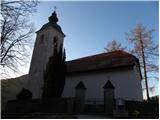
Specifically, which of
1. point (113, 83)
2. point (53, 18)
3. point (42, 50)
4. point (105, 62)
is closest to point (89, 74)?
point (105, 62)

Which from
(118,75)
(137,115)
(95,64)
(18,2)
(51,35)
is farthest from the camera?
(51,35)

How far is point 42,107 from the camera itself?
15.6 meters

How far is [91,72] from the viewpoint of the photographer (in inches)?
805

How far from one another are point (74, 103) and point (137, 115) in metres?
5.11

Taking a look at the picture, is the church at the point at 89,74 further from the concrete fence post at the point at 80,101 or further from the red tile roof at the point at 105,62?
the concrete fence post at the point at 80,101

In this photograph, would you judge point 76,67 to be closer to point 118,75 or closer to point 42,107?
point 118,75

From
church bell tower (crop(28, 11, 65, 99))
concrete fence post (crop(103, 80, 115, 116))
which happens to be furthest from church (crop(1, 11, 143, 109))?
concrete fence post (crop(103, 80, 115, 116))

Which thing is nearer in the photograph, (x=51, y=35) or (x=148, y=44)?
(x=148, y=44)

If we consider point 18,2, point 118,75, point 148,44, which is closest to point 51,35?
point 118,75

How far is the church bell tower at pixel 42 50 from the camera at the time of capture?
22172 millimetres

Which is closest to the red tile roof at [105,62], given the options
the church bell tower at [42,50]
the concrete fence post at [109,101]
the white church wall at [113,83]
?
the white church wall at [113,83]

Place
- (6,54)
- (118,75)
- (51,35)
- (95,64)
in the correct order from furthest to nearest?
(51,35), (95,64), (118,75), (6,54)

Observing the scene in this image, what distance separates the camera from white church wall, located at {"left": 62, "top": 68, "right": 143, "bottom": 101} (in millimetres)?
17656

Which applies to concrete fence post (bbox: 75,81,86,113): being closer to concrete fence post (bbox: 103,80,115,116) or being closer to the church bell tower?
concrete fence post (bbox: 103,80,115,116)
